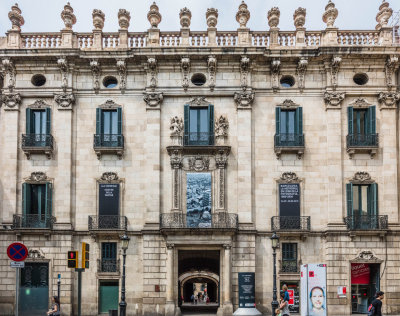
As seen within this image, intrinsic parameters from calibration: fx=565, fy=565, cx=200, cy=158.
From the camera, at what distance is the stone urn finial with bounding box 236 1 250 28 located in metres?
36.1

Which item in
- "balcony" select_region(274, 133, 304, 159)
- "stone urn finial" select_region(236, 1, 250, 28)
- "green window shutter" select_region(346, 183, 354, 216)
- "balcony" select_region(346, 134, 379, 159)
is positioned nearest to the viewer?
"green window shutter" select_region(346, 183, 354, 216)

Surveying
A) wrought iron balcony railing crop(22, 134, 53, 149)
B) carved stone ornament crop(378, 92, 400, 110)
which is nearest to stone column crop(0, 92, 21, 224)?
wrought iron balcony railing crop(22, 134, 53, 149)

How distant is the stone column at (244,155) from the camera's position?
34438mm

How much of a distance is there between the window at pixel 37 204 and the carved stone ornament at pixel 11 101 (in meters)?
4.93

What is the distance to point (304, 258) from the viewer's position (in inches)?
1356

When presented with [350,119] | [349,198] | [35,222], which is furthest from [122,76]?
[349,198]

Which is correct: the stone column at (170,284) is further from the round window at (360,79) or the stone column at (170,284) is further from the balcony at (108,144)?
the round window at (360,79)

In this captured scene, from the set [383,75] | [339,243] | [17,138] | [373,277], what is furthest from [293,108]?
[17,138]

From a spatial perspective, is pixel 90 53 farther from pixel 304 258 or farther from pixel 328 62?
pixel 304 258

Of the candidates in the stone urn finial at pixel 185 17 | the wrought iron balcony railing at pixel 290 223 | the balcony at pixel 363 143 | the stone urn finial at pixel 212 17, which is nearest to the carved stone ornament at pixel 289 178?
the wrought iron balcony railing at pixel 290 223

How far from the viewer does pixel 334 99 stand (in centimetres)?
3525

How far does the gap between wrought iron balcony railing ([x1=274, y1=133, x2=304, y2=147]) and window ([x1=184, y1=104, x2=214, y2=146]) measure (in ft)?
13.4

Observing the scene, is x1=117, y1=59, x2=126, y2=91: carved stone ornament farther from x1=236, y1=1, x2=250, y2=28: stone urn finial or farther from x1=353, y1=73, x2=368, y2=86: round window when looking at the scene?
x1=353, y1=73, x2=368, y2=86: round window

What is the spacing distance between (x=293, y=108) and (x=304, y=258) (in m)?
9.33
